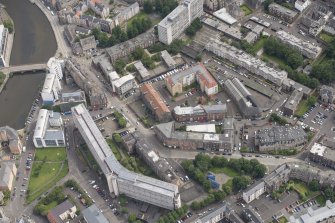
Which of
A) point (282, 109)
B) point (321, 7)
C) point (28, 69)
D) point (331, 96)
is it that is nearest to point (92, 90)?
point (28, 69)

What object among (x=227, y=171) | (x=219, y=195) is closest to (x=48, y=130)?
(x=227, y=171)

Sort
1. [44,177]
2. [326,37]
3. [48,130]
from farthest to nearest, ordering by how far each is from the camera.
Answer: [326,37] < [48,130] < [44,177]

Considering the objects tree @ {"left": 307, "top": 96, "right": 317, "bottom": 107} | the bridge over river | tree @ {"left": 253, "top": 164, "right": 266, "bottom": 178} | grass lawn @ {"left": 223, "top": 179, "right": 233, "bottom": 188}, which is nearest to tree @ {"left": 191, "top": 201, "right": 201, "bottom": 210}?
grass lawn @ {"left": 223, "top": 179, "right": 233, "bottom": 188}

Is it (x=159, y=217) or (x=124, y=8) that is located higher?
(x=124, y=8)

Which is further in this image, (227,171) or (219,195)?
(227,171)

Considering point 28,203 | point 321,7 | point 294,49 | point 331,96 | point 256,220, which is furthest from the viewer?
point 321,7

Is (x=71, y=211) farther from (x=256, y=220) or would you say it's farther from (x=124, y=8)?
(x=124, y=8)

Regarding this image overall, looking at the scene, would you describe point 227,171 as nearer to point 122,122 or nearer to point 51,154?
point 122,122
